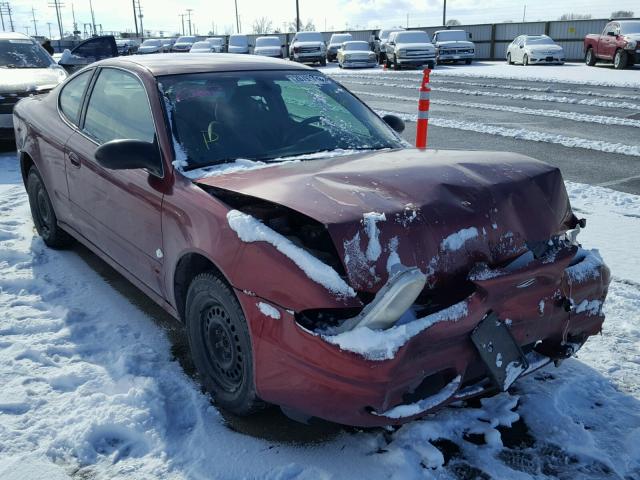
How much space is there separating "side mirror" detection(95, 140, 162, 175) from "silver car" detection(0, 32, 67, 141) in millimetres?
6573

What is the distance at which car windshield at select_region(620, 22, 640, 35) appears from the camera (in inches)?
891

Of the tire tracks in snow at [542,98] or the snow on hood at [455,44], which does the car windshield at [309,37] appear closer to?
the snow on hood at [455,44]

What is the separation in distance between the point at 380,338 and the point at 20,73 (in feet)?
29.9

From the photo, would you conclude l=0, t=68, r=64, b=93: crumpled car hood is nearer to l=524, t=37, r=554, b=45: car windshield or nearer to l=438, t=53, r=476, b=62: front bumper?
l=524, t=37, r=554, b=45: car windshield

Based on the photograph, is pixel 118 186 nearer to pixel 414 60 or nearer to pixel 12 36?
pixel 12 36

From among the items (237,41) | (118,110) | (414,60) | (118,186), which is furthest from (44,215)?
(237,41)

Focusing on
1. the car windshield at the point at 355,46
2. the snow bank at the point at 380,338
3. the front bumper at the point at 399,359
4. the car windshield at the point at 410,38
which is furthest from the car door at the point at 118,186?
the car windshield at the point at 355,46

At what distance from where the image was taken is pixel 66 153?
4.14 m

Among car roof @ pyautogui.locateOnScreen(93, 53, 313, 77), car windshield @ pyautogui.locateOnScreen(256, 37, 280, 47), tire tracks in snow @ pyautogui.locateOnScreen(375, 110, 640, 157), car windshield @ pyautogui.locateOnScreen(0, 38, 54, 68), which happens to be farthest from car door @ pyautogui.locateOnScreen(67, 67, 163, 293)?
car windshield @ pyautogui.locateOnScreen(256, 37, 280, 47)

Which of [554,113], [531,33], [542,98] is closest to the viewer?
[554,113]

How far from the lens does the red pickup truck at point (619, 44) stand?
72.2 ft

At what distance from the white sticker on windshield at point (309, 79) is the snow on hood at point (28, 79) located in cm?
638

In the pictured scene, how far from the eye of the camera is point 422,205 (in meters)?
2.49

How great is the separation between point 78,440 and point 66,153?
86.9 inches
